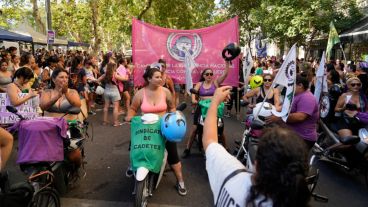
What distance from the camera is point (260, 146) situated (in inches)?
65.1

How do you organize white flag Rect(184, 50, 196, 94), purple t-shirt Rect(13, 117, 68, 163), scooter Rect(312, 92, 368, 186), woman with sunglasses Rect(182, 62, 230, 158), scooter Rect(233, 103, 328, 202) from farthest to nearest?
white flag Rect(184, 50, 196, 94) → woman with sunglasses Rect(182, 62, 230, 158) → scooter Rect(312, 92, 368, 186) → scooter Rect(233, 103, 328, 202) → purple t-shirt Rect(13, 117, 68, 163)

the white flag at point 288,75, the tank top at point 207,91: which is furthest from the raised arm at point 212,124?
the tank top at point 207,91

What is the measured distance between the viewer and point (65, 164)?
14.9 ft

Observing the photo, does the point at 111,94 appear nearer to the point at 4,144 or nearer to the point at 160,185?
the point at 160,185

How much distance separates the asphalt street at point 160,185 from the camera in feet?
15.6

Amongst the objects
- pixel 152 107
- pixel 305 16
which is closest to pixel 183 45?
pixel 152 107

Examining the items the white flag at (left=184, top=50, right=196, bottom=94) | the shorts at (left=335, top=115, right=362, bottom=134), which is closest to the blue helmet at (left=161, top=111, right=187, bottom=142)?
the white flag at (left=184, top=50, right=196, bottom=94)

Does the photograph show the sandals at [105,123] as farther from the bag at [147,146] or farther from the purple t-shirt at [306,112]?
the purple t-shirt at [306,112]

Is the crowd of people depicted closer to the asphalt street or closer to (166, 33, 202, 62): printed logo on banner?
the asphalt street

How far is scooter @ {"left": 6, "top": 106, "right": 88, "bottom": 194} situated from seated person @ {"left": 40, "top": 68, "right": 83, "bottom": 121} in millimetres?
129

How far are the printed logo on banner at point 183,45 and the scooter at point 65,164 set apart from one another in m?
4.08

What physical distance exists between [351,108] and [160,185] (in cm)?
327

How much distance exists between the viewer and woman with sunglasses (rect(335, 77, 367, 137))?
19.3ft

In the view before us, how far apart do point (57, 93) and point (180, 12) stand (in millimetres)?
22893
